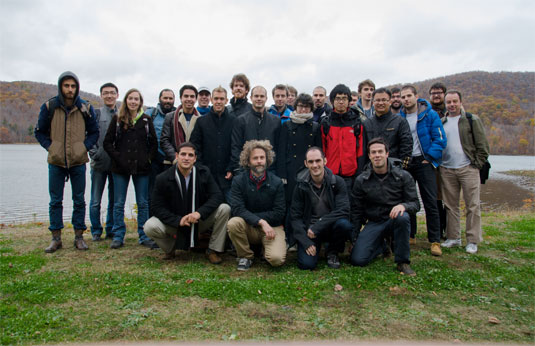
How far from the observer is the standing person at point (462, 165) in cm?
608

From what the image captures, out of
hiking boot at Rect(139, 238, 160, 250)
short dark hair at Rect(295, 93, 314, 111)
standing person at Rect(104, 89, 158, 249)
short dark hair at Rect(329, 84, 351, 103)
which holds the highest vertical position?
short dark hair at Rect(329, 84, 351, 103)

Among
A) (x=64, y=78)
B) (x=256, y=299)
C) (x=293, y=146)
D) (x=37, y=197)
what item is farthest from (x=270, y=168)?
(x=37, y=197)

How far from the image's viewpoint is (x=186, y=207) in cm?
542

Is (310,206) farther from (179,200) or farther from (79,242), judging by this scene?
(79,242)

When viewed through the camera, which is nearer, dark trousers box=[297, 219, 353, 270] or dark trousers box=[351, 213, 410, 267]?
dark trousers box=[351, 213, 410, 267]

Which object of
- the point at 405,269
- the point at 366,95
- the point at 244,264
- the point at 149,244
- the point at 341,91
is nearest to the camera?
the point at 405,269

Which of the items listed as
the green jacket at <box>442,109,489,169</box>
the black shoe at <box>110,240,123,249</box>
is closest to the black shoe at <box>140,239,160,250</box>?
the black shoe at <box>110,240,123,249</box>

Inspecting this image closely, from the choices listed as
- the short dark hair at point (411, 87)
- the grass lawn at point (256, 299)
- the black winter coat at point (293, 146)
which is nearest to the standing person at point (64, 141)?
the grass lawn at point (256, 299)

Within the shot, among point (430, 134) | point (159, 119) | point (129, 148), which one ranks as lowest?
point (129, 148)

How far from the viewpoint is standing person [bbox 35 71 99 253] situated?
5.61 m

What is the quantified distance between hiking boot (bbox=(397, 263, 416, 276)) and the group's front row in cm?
30

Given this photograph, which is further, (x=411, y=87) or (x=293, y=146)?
(x=411, y=87)

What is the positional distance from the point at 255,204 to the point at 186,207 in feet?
3.65

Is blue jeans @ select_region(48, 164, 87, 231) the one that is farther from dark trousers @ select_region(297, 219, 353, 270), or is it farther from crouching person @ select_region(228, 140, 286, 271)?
dark trousers @ select_region(297, 219, 353, 270)
